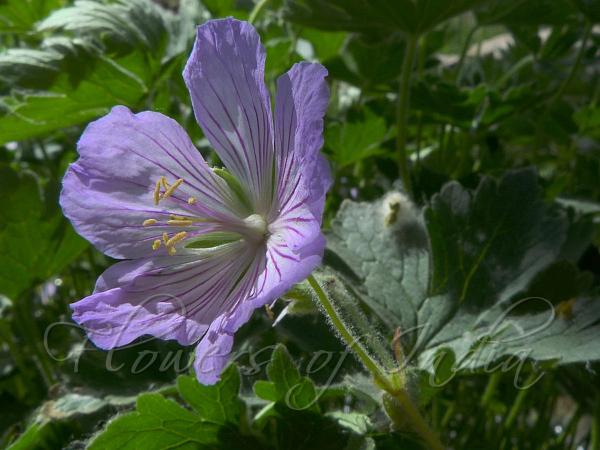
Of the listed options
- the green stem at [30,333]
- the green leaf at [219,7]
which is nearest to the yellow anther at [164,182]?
the green stem at [30,333]

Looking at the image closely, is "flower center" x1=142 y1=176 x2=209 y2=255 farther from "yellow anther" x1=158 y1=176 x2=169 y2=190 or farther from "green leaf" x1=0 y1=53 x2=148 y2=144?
"green leaf" x1=0 y1=53 x2=148 y2=144

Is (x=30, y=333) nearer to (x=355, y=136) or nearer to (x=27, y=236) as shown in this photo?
(x=27, y=236)

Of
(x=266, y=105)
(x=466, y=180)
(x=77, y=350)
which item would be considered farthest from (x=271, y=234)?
(x=466, y=180)

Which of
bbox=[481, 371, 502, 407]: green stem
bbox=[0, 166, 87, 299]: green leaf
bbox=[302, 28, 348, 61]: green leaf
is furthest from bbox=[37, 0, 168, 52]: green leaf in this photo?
bbox=[481, 371, 502, 407]: green stem

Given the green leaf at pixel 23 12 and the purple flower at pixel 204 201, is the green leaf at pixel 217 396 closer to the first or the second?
the purple flower at pixel 204 201

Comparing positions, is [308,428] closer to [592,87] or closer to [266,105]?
[266,105]

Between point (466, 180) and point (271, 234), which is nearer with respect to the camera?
point (271, 234)
